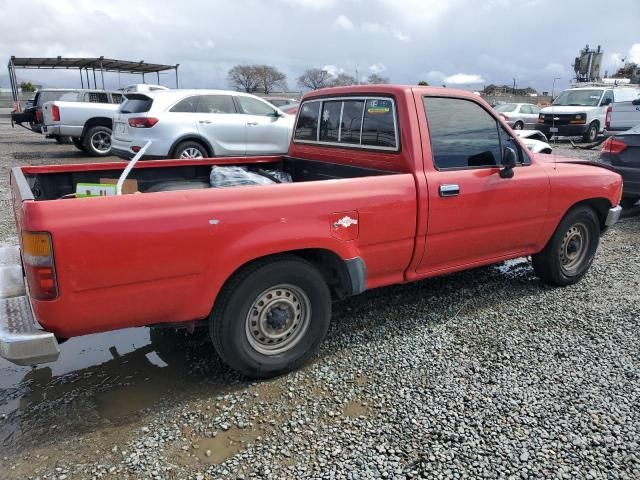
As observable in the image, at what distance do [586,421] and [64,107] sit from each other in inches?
548

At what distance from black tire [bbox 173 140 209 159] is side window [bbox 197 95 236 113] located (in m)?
0.67

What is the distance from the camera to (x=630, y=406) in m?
2.93

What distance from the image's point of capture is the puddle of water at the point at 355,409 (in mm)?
2854

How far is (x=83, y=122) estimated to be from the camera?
525 inches

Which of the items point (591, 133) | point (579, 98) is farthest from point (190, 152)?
point (579, 98)

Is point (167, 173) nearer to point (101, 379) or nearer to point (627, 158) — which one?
point (101, 379)

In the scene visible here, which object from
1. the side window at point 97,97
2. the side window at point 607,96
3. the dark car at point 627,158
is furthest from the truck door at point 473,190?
the side window at point 607,96

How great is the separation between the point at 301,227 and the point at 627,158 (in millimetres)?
6358

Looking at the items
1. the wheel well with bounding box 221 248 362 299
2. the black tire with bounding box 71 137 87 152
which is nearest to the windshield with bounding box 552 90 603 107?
the black tire with bounding box 71 137 87 152

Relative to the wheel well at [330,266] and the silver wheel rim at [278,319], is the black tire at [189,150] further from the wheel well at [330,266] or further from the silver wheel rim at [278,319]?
the silver wheel rim at [278,319]

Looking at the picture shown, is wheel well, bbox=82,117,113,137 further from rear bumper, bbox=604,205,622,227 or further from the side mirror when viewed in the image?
rear bumper, bbox=604,205,622,227

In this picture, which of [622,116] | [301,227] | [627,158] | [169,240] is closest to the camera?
[169,240]

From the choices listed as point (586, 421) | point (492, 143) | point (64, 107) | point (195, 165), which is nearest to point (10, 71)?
point (64, 107)

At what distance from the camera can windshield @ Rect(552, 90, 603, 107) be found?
60.0 ft
